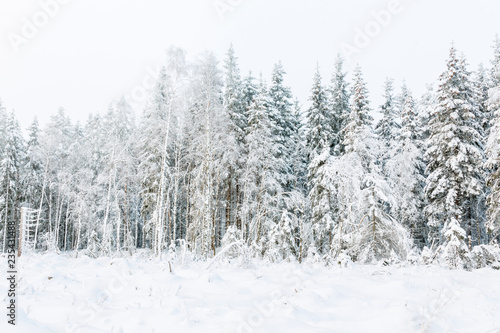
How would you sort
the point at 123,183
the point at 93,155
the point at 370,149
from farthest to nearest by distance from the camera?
the point at 93,155
the point at 123,183
the point at 370,149

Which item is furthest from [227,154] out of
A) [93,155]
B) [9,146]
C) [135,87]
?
[9,146]

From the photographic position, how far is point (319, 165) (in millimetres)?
21922

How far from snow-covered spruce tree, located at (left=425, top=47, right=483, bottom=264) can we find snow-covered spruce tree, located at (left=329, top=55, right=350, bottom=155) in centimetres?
648

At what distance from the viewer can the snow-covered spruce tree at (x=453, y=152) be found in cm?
1881

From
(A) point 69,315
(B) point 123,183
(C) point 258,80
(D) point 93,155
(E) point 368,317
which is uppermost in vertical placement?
(C) point 258,80

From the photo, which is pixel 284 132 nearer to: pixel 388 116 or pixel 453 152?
pixel 388 116

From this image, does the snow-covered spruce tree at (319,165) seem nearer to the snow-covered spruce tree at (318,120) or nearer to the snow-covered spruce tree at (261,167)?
the snow-covered spruce tree at (318,120)

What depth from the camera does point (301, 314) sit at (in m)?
4.30

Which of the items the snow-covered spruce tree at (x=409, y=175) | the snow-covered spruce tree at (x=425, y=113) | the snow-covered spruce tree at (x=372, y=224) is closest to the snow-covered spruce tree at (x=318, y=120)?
the snow-covered spruce tree at (x=409, y=175)

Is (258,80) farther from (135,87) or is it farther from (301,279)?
(301,279)

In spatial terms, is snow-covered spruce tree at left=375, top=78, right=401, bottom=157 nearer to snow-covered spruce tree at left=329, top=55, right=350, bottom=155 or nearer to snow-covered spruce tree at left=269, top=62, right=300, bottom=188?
snow-covered spruce tree at left=329, top=55, right=350, bottom=155

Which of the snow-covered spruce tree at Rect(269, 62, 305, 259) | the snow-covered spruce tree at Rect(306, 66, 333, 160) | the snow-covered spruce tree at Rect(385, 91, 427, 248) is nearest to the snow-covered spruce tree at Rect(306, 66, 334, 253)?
the snow-covered spruce tree at Rect(306, 66, 333, 160)

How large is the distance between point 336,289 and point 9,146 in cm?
3327

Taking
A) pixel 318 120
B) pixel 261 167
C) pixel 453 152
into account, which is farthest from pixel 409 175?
pixel 261 167
